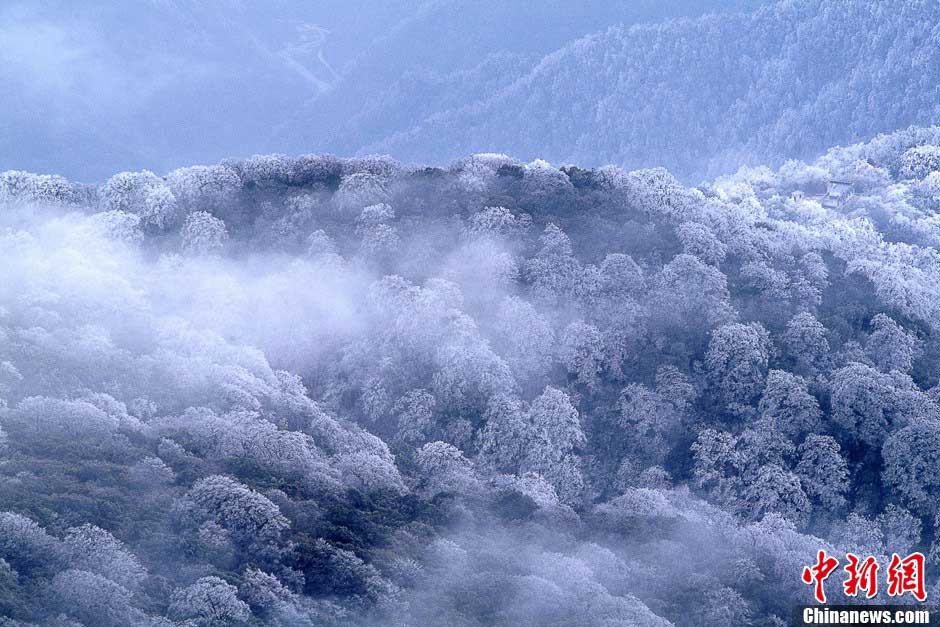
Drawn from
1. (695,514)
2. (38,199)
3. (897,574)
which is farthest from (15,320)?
(897,574)

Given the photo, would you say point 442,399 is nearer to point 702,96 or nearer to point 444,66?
point 702,96

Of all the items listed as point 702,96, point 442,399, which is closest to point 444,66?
point 702,96

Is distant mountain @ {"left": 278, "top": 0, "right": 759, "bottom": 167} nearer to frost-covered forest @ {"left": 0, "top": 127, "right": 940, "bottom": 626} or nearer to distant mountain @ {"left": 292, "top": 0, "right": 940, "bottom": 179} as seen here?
distant mountain @ {"left": 292, "top": 0, "right": 940, "bottom": 179}

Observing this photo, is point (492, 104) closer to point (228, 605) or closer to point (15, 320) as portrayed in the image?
point (15, 320)

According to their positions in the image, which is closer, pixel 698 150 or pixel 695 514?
pixel 695 514

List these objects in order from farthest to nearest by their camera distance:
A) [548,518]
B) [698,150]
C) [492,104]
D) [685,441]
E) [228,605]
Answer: [492,104]
[698,150]
[685,441]
[548,518]
[228,605]

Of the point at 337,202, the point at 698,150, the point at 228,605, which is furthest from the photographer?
the point at 698,150
